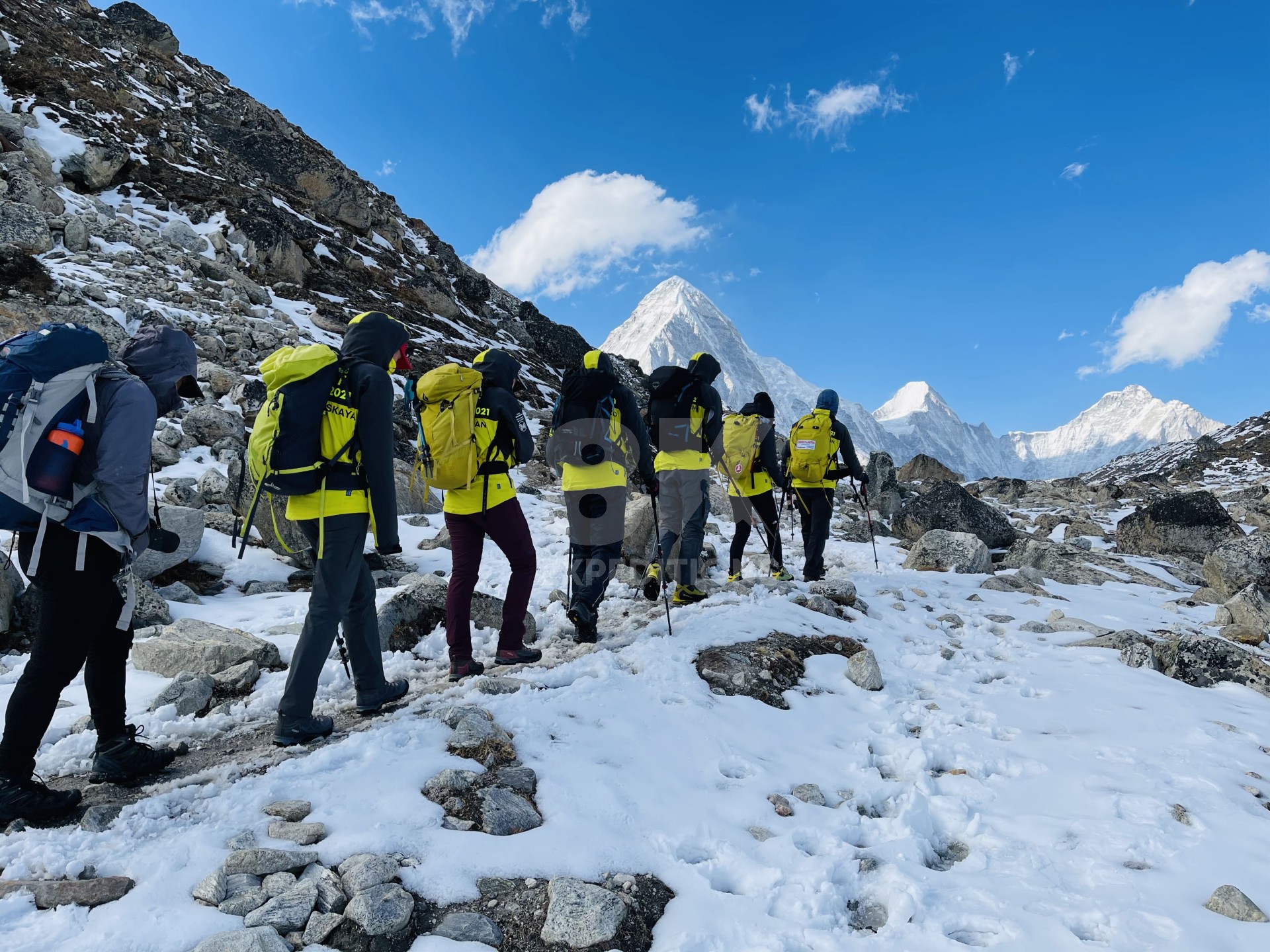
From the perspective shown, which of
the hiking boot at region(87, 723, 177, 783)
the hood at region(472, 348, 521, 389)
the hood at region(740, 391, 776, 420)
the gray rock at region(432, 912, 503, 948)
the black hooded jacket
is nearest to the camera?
the gray rock at region(432, 912, 503, 948)

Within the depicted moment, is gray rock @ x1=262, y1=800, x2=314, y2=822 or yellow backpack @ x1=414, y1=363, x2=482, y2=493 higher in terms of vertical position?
yellow backpack @ x1=414, y1=363, x2=482, y2=493

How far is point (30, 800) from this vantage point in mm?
2863

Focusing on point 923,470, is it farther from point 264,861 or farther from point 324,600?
point 264,861

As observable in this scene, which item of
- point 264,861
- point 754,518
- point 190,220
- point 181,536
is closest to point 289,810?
point 264,861

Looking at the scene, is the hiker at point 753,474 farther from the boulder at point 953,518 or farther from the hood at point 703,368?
the boulder at point 953,518

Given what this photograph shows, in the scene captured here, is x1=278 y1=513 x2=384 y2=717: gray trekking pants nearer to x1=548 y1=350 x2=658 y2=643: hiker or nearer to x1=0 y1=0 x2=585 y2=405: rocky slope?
x1=548 y1=350 x2=658 y2=643: hiker

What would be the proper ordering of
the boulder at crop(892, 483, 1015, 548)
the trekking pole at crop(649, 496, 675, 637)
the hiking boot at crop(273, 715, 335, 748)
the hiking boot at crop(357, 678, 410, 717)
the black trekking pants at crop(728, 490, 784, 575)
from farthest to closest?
the boulder at crop(892, 483, 1015, 548) → the black trekking pants at crop(728, 490, 784, 575) → the trekking pole at crop(649, 496, 675, 637) → the hiking boot at crop(357, 678, 410, 717) → the hiking boot at crop(273, 715, 335, 748)

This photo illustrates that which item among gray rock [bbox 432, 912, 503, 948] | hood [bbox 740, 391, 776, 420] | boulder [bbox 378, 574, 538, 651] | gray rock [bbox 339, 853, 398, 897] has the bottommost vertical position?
gray rock [bbox 432, 912, 503, 948]

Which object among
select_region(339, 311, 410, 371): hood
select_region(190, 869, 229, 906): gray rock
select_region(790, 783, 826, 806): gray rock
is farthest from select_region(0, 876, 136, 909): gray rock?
select_region(790, 783, 826, 806): gray rock

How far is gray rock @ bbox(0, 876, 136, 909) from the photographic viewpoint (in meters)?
2.25

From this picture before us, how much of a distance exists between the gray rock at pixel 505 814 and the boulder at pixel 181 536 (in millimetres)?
5577

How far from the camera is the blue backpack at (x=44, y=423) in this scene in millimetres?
2879

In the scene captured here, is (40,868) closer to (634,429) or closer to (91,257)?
(634,429)

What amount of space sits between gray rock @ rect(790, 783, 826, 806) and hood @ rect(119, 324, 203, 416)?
13.3 feet
